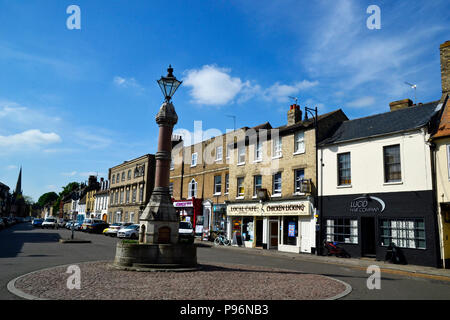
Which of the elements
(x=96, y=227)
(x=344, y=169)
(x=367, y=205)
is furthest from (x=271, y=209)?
(x=96, y=227)

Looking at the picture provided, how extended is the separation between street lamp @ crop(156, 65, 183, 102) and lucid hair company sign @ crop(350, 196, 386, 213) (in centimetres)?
1256

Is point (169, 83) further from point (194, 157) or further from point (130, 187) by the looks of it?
point (130, 187)

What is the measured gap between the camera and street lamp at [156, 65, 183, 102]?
45.1 feet

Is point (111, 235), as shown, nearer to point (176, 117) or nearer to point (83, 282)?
point (176, 117)

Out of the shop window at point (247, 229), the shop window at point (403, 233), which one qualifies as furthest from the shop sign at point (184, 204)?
the shop window at point (403, 233)

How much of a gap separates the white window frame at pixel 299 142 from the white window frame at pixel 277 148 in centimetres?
133

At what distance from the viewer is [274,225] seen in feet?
83.7

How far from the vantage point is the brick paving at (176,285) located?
302 inches

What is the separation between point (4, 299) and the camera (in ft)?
22.9

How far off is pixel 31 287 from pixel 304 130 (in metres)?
19.5

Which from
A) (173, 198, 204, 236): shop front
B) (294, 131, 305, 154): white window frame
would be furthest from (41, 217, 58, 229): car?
(294, 131, 305, 154): white window frame

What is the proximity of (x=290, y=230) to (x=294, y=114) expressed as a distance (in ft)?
28.9

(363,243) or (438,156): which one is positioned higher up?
(438,156)
